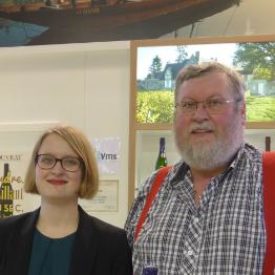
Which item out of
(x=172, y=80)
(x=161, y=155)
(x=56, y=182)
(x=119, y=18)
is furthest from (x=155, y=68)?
(x=56, y=182)

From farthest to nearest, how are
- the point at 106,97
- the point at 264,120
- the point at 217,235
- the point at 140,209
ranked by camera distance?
the point at 106,97, the point at 264,120, the point at 140,209, the point at 217,235

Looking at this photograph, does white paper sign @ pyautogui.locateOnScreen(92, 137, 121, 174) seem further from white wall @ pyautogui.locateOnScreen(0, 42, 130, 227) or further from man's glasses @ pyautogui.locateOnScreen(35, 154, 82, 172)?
man's glasses @ pyautogui.locateOnScreen(35, 154, 82, 172)

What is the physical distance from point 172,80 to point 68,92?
65 centimetres

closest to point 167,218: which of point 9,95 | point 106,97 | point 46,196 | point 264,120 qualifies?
point 46,196

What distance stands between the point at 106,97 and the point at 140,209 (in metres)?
1.13

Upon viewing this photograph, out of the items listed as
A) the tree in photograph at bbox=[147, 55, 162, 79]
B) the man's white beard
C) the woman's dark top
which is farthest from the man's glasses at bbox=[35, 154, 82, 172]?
the tree in photograph at bbox=[147, 55, 162, 79]

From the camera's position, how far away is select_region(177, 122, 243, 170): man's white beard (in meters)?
1.55

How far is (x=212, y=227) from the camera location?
4.82ft

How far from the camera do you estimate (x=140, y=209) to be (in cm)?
170

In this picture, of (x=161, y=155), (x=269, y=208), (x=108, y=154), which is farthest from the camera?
(x=108, y=154)

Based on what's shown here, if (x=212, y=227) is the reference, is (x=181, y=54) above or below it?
above

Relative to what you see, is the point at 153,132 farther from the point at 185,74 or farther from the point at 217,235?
the point at 217,235

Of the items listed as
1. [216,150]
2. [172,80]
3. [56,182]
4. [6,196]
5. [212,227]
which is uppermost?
[172,80]

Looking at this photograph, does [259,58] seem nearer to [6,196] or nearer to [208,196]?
[208,196]
